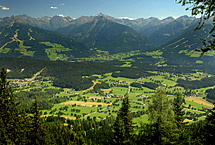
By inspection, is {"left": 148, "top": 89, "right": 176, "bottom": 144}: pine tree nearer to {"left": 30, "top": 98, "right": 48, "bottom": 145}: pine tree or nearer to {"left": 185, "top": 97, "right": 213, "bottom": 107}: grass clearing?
{"left": 30, "top": 98, "right": 48, "bottom": 145}: pine tree

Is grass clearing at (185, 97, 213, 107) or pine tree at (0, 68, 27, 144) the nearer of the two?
pine tree at (0, 68, 27, 144)

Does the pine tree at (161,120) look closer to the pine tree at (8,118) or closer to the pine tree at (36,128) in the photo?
the pine tree at (36,128)

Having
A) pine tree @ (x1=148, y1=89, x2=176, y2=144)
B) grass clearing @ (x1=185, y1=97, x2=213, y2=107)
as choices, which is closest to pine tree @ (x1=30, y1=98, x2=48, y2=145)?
pine tree @ (x1=148, y1=89, x2=176, y2=144)

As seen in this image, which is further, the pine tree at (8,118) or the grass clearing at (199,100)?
the grass clearing at (199,100)

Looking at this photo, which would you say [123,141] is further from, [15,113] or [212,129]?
[15,113]

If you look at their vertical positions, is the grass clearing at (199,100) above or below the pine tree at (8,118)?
below

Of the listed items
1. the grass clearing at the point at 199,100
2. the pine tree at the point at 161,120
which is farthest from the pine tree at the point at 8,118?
the grass clearing at the point at 199,100

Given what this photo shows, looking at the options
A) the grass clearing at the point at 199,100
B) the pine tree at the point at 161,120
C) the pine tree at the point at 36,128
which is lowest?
the grass clearing at the point at 199,100

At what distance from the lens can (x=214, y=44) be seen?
1291cm

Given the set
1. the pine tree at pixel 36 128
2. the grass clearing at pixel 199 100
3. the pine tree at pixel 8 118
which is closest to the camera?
the pine tree at pixel 8 118

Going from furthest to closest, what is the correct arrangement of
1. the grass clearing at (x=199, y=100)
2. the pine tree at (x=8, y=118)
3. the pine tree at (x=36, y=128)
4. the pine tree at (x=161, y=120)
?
the grass clearing at (x=199, y=100), the pine tree at (x=36, y=128), the pine tree at (x=8, y=118), the pine tree at (x=161, y=120)

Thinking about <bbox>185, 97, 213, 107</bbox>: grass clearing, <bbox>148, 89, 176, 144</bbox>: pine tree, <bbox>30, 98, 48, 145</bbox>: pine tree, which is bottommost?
<bbox>185, 97, 213, 107</bbox>: grass clearing

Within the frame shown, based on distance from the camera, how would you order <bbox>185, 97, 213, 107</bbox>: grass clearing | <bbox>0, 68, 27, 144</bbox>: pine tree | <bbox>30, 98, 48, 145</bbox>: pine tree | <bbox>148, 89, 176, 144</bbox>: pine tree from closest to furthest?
<bbox>148, 89, 176, 144</bbox>: pine tree → <bbox>0, 68, 27, 144</bbox>: pine tree → <bbox>30, 98, 48, 145</bbox>: pine tree → <bbox>185, 97, 213, 107</bbox>: grass clearing

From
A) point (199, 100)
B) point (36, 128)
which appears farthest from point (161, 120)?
point (199, 100)
